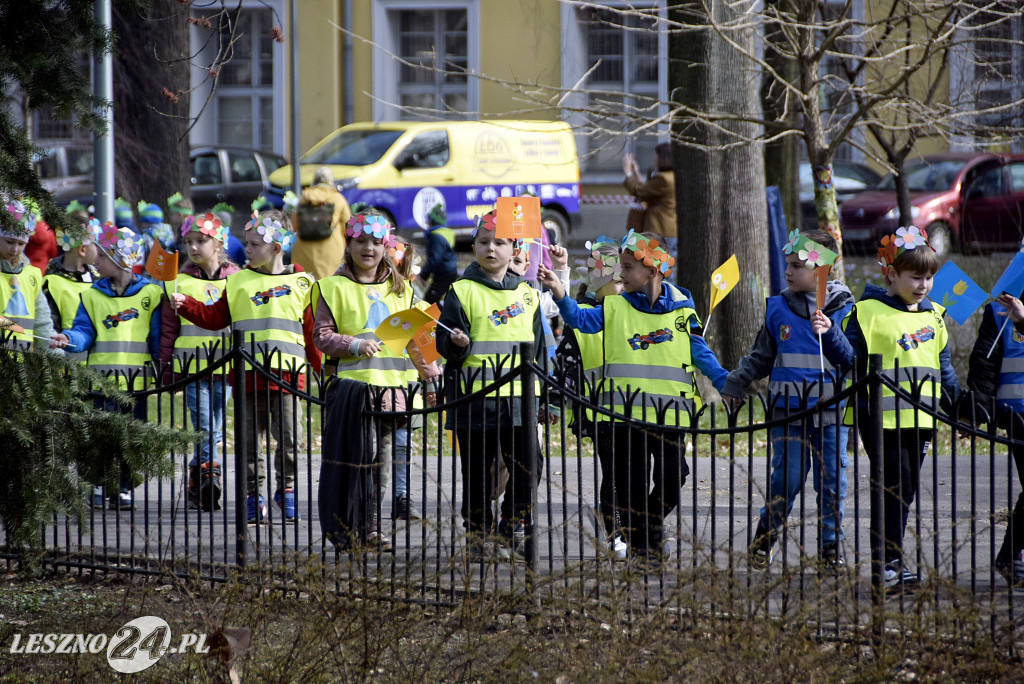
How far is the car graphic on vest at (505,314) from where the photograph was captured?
5898 mm

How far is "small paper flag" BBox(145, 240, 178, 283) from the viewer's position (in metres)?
6.84

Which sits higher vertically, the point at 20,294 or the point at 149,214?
the point at 149,214

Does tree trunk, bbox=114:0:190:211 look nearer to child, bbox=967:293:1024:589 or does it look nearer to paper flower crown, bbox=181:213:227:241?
paper flower crown, bbox=181:213:227:241

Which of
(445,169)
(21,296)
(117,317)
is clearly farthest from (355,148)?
(117,317)

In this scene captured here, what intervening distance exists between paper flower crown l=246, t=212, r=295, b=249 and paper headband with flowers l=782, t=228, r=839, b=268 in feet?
9.51

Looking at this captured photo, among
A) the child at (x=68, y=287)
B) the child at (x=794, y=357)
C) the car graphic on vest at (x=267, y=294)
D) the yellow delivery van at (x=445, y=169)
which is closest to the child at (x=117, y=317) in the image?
the child at (x=68, y=287)

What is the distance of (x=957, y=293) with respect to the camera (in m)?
5.86

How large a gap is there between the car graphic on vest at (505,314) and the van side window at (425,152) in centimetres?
1212

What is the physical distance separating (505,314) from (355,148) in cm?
1273

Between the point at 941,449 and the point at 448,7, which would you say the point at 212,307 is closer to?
the point at 941,449

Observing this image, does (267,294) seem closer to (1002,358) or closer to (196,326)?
(196,326)

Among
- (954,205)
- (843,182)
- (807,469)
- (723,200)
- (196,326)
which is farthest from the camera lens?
(843,182)

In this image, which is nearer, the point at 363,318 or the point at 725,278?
the point at 363,318

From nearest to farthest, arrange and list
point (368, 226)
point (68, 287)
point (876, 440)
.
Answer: point (876, 440) → point (368, 226) → point (68, 287)
